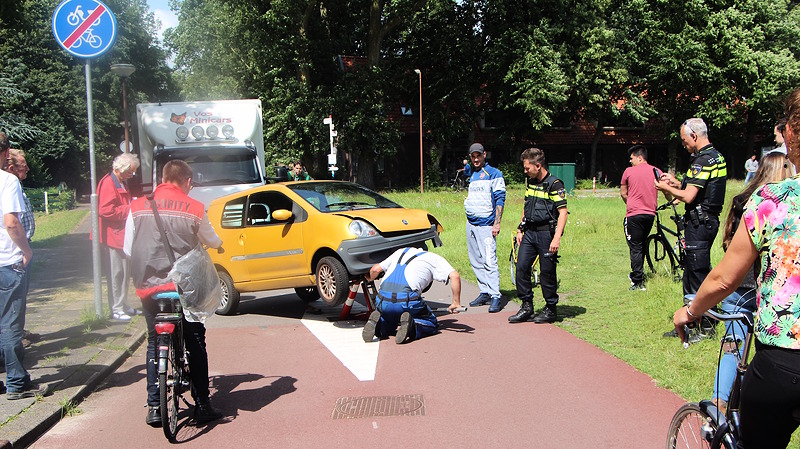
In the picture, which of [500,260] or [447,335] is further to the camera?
[500,260]

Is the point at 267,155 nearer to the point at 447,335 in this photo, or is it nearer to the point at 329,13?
the point at 329,13

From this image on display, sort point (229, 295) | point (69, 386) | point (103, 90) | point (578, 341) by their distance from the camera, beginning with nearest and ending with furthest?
point (69, 386) < point (578, 341) < point (229, 295) < point (103, 90)

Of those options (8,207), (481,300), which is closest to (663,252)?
(481,300)

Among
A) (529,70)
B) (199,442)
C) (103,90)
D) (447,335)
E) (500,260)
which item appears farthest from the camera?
(103,90)

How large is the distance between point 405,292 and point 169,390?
10.2 ft

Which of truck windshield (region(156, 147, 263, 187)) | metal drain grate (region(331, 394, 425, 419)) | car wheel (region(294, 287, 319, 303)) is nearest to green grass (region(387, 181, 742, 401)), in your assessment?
metal drain grate (region(331, 394, 425, 419))

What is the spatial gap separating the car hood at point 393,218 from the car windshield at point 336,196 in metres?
0.31

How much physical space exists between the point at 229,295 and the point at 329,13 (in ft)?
97.4

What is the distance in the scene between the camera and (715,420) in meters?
3.05

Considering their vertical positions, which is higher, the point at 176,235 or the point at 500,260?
the point at 176,235

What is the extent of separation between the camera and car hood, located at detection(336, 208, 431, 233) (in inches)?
332

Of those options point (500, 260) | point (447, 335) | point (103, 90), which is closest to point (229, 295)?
point (447, 335)

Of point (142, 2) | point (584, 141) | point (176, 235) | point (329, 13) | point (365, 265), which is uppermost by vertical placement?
point (142, 2)

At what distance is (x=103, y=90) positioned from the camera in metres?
46.7
